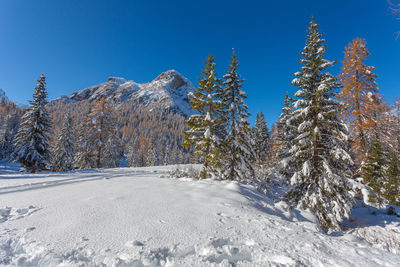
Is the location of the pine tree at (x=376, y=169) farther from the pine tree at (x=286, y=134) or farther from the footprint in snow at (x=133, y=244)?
the footprint in snow at (x=133, y=244)

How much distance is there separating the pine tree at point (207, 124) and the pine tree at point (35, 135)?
62.3ft

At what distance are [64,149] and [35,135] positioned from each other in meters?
8.69

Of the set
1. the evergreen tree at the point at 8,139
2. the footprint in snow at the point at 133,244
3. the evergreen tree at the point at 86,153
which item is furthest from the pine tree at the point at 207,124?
the evergreen tree at the point at 8,139

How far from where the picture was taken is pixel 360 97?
13.6m

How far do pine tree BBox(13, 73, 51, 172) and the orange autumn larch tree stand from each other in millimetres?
30539

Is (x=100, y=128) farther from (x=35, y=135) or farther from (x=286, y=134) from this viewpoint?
(x=286, y=134)

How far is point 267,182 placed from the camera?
53.5 ft

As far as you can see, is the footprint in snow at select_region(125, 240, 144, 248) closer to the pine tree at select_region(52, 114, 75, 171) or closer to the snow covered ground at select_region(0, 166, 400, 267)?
the snow covered ground at select_region(0, 166, 400, 267)

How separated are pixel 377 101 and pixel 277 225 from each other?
15.6m

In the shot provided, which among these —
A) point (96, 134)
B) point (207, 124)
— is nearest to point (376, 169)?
point (207, 124)

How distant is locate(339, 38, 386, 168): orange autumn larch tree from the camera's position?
43.4 feet

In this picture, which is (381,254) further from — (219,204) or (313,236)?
(219,204)

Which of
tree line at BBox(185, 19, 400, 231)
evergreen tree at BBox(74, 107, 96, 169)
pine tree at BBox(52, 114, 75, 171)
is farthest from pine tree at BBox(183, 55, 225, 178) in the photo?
pine tree at BBox(52, 114, 75, 171)

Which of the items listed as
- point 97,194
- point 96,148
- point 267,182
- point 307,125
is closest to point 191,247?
point 97,194
